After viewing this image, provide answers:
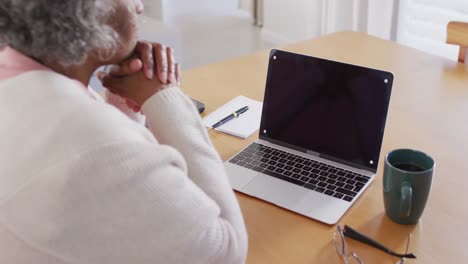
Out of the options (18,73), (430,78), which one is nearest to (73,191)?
(18,73)

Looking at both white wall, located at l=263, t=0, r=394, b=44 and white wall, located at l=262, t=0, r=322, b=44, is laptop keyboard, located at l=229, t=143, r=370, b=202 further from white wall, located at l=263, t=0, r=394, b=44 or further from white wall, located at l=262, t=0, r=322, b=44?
white wall, located at l=262, t=0, r=322, b=44

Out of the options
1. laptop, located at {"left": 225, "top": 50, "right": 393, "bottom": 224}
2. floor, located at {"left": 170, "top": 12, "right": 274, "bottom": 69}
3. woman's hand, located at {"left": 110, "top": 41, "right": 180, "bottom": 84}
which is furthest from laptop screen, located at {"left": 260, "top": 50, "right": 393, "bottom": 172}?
floor, located at {"left": 170, "top": 12, "right": 274, "bottom": 69}

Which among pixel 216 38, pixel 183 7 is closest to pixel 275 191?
pixel 216 38

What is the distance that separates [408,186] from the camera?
95 cm

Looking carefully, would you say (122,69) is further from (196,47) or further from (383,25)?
(196,47)

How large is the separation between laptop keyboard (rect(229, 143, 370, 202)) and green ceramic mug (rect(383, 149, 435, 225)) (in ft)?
0.31

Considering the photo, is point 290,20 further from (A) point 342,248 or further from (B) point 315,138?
(A) point 342,248

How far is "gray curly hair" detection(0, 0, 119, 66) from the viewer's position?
71cm

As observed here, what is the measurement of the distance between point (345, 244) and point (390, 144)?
1.27ft

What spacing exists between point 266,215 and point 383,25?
209 cm

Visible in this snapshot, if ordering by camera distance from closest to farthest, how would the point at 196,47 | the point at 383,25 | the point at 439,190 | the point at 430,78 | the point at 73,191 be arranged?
the point at 73,191 < the point at 439,190 < the point at 430,78 < the point at 383,25 < the point at 196,47

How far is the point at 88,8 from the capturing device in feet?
2.41

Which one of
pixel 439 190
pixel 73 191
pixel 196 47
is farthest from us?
pixel 196 47

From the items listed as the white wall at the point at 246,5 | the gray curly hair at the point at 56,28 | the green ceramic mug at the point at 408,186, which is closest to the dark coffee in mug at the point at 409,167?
the green ceramic mug at the point at 408,186
